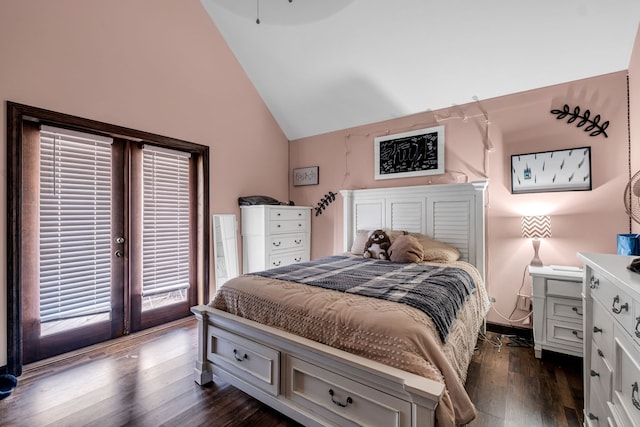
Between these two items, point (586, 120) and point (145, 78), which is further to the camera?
point (145, 78)

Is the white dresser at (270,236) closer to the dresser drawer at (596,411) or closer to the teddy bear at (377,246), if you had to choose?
the teddy bear at (377,246)

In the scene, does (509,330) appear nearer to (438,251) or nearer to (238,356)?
(438,251)

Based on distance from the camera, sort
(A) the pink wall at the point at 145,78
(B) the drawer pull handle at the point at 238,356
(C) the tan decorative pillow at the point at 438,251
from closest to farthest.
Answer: (B) the drawer pull handle at the point at 238,356 < (A) the pink wall at the point at 145,78 < (C) the tan decorative pillow at the point at 438,251

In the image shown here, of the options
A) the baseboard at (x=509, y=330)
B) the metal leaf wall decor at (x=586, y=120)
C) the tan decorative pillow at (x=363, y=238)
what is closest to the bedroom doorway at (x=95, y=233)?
the tan decorative pillow at (x=363, y=238)

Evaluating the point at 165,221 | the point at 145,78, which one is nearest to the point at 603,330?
the point at 165,221

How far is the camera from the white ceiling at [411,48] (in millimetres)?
2203

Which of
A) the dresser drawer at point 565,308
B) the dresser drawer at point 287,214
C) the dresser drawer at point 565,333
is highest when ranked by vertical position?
the dresser drawer at point 287,214

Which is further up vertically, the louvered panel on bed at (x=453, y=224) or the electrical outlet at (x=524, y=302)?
the louvered panel on bed at (x=453, y=224)

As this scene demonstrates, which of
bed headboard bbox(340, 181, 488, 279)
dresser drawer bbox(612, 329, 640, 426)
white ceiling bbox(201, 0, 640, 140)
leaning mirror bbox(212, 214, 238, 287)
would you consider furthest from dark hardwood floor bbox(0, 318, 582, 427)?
white ceiling bbox(201, 0, 640, 140)

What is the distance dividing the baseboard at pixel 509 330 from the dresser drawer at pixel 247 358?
2.35 meters

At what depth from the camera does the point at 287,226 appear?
3.69 m

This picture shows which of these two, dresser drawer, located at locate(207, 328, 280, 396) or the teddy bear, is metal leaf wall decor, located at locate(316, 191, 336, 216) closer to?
the teddy bear

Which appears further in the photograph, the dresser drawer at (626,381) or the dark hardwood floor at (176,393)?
the dark hardwood floor at (176,393)

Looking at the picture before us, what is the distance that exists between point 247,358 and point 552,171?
9.69 ft
